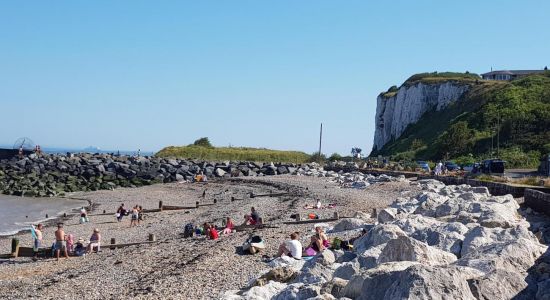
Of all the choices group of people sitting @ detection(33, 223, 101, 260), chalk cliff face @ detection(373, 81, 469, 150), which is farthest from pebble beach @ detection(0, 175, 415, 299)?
chalk cliff face @ detection(373, 81, 469, 150)

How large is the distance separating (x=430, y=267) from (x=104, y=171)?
53633 millimetres

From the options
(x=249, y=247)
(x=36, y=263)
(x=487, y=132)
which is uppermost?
(x=487, y=132)

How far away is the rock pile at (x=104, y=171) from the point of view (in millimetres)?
50531

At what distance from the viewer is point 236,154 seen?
75375mm

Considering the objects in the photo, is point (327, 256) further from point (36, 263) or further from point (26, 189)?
point (26, 189)

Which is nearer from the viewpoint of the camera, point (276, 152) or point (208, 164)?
point (208, 164)

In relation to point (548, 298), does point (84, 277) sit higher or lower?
lower

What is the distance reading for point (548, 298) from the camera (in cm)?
597

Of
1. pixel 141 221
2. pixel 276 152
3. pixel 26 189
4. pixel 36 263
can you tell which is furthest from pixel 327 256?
pixel 276 152

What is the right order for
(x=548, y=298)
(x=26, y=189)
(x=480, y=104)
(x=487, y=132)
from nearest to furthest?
(x=548, y=298) → (x=26, y=189) → (x=487, y=132) → (x=480, y=104)

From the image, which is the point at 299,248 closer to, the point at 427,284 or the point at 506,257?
the point at 506,257

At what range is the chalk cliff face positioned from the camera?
8244cm

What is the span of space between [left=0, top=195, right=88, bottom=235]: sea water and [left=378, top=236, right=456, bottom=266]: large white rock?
71.6ft

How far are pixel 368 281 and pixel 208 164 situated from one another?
55550 millimetres
